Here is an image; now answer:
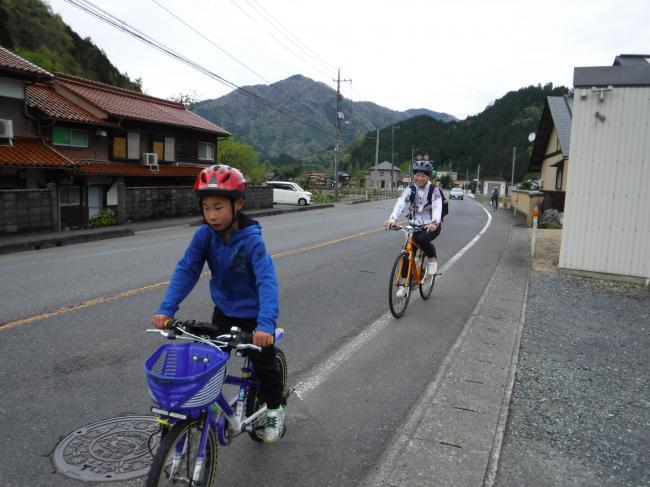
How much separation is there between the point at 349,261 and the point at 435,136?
137m

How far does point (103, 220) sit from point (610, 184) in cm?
1727

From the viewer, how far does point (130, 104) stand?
27.3 meters

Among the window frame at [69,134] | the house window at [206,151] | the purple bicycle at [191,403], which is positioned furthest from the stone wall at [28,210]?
the purple bicycle at [191,403]

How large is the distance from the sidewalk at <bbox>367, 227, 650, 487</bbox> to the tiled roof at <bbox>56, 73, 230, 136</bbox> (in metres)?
22.6

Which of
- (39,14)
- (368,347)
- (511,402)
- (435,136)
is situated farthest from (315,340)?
(435,136)

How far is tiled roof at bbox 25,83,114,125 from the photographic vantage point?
20.3 metres

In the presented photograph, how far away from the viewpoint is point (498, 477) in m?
2.88

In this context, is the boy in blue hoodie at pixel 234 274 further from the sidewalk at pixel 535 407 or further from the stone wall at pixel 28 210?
the stone wall at pixel 28 210

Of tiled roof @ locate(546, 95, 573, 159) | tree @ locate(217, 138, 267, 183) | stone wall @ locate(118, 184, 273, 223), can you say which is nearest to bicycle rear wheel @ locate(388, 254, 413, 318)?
stone wall @ locate(118, 184, 273, 223)

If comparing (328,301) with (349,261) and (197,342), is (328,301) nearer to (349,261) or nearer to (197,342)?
(349,261)

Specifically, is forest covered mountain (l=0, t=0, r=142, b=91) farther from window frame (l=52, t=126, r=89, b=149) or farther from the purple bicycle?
the purple bicycle

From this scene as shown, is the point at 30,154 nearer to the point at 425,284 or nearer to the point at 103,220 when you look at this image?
the point at 103,220

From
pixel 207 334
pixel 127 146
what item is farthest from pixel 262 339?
pixel 127 146

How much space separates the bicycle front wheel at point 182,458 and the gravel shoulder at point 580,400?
5.29 ft
